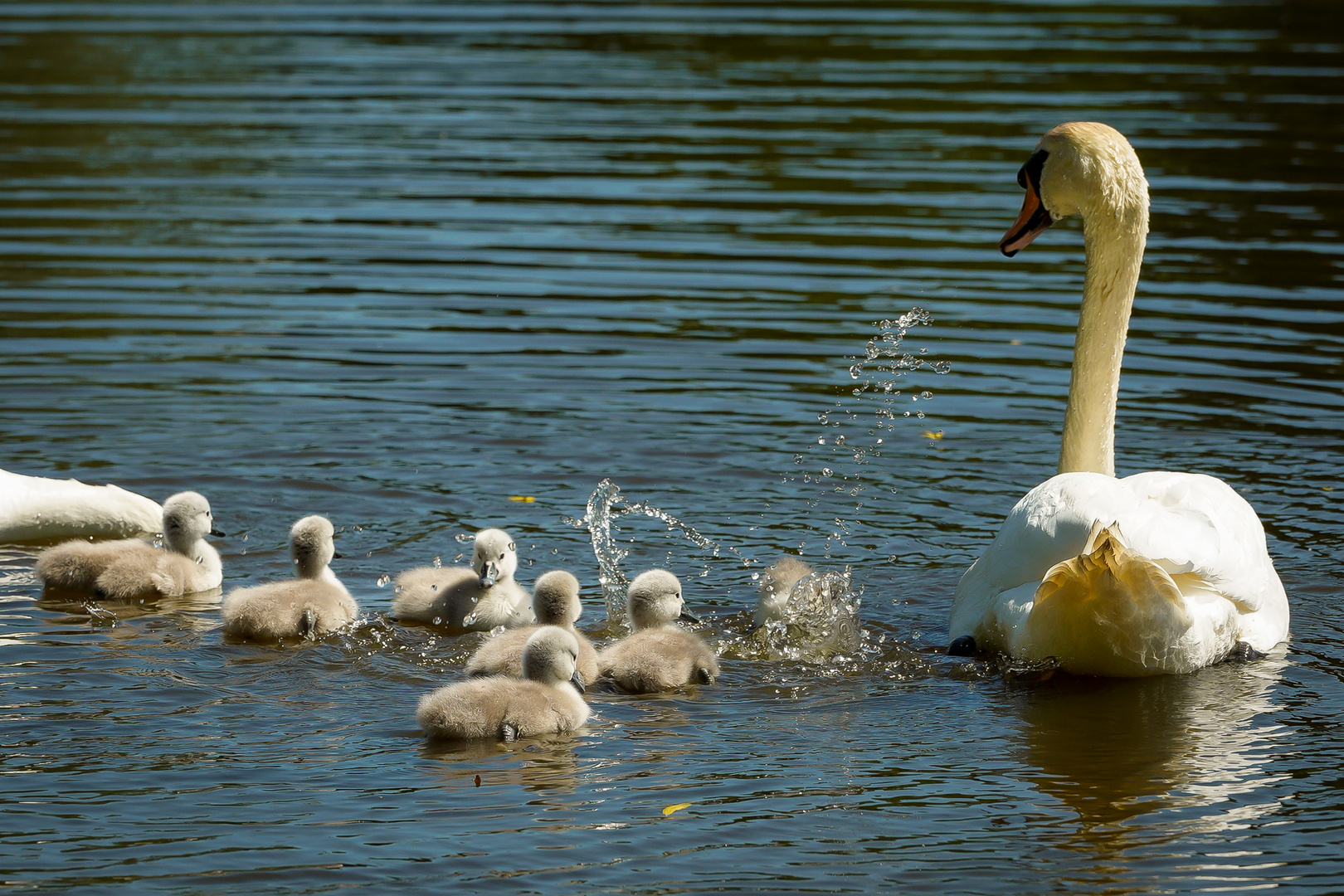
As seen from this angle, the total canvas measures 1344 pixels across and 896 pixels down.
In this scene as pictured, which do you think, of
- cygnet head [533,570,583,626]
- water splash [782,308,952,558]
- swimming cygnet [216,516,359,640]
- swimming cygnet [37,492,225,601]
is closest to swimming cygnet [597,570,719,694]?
cygnet head [533,570,583,626]

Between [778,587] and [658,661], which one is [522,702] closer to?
[658,661]

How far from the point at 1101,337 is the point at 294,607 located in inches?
148

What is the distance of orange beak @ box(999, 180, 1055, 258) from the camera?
8.60 m

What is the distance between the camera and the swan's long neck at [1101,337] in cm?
825

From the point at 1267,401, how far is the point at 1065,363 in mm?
1541

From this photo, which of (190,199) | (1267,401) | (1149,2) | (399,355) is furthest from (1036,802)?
(1149,2)

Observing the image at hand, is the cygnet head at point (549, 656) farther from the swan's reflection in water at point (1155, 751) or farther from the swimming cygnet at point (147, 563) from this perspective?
the swimming cygnet at point (147, 563)

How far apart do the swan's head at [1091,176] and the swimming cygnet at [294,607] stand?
11.8 feet

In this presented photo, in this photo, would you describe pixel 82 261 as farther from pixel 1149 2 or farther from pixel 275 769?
pixel 1149 2

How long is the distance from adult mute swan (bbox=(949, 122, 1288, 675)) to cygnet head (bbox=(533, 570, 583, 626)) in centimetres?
159

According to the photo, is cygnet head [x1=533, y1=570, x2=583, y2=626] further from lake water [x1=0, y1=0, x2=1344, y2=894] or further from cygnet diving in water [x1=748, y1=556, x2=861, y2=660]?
cygnet diving in water [x1=748, y1=556, x2=861, y2=660]

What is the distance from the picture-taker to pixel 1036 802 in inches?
245

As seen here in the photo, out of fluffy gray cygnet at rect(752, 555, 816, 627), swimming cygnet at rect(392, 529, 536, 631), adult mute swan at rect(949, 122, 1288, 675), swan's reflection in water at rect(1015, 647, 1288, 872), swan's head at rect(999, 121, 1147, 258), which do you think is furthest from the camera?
swan's head at rect(999, 121, 1147, 258)

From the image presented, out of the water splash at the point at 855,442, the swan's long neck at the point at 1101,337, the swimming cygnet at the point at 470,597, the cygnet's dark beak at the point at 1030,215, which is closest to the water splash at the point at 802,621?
the swimming cygnet at the point at 470,597
